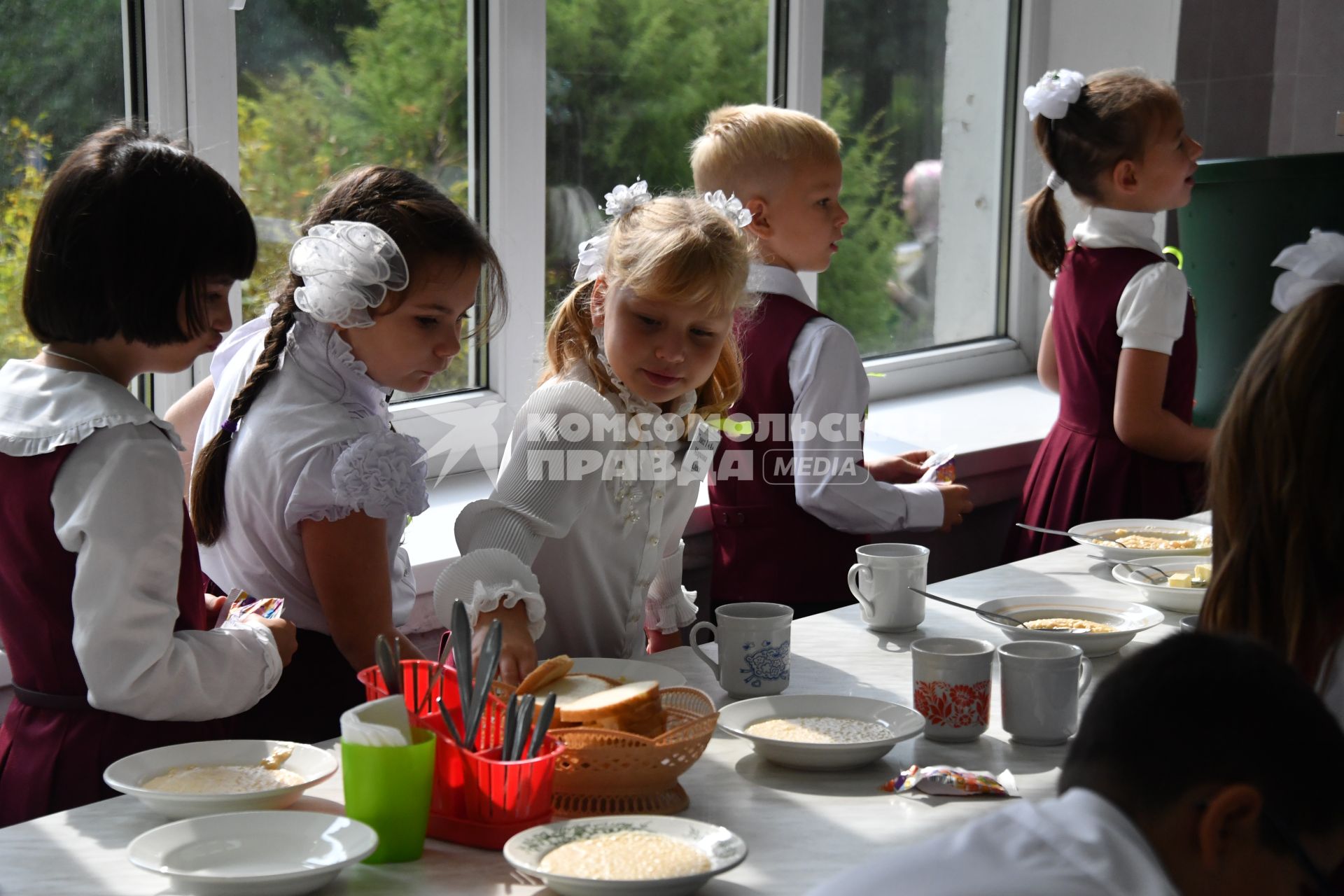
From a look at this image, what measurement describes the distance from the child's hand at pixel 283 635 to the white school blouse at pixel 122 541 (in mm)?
82

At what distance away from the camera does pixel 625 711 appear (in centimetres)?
119

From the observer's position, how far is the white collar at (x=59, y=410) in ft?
4.30

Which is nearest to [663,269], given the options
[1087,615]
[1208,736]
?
[1087,615]

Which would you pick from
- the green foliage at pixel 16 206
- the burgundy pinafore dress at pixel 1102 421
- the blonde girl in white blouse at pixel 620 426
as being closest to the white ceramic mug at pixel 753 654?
the blonde girl in white blouse at pixel 620 426

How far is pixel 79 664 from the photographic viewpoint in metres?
1.31

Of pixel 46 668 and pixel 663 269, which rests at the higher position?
pixel 663 269

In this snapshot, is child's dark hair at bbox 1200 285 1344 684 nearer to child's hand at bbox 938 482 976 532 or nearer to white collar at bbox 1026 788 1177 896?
white collar at bbox 1026 788 1177 896

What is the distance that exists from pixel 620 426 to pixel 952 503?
2.83 feet

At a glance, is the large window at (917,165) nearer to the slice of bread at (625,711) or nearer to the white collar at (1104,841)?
the slice of bread at (625,711)

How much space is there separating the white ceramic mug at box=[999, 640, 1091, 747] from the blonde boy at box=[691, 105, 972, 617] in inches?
36.8

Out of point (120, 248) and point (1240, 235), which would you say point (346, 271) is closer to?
point (120, 248)

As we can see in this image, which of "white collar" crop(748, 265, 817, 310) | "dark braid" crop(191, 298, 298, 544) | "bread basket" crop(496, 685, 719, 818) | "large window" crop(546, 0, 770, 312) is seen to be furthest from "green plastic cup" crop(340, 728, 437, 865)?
"large window" crop(546, 0, 770, 312)

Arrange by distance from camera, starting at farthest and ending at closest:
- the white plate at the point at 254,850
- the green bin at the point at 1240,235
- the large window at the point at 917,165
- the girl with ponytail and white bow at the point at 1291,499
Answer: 1. the large window at the point at 917,165
2. the green bin at the point at 1240,235
3. the girl with ponytail and white bow at the point at 1291,499
4. the white plate at the point at 254,850

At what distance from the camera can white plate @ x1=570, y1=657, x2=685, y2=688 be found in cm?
143
